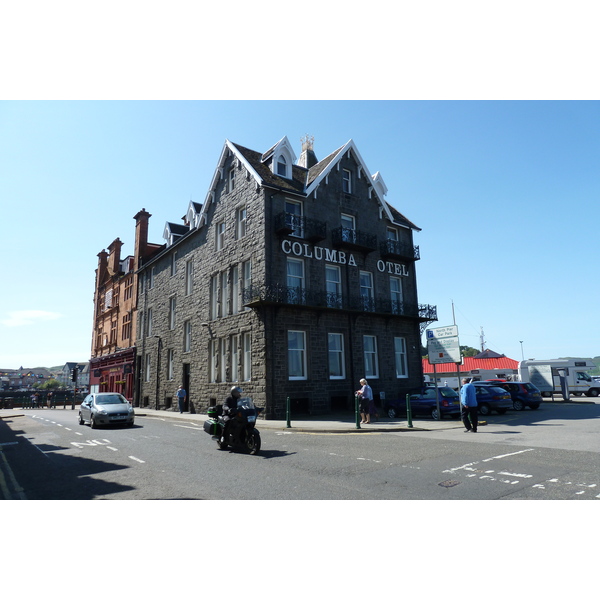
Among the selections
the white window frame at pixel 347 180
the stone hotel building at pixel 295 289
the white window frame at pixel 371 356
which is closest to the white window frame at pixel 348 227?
the stone hotel building at pixel 295 289

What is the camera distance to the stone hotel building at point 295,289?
73.5ft

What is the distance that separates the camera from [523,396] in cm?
2423

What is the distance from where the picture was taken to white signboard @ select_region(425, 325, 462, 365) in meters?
18.3

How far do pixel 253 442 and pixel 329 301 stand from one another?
13584 mm

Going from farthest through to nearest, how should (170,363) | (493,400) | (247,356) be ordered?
(170,363) → (247,356) → (493,400)

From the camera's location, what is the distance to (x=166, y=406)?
103ft

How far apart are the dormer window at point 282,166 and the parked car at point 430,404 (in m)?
13.9

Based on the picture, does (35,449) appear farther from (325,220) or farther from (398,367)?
(398,367)

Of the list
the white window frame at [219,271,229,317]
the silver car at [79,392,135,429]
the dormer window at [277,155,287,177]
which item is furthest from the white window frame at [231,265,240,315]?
the silver car at [79,392,135,429]

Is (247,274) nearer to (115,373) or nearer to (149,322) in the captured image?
(149,322)

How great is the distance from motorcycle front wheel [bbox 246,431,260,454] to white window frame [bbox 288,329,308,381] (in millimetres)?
10894

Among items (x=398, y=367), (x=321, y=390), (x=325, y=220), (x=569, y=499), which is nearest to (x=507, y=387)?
(x=398, y=367)

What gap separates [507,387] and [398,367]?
238 inches

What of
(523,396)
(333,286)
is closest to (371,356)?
(333,286)
